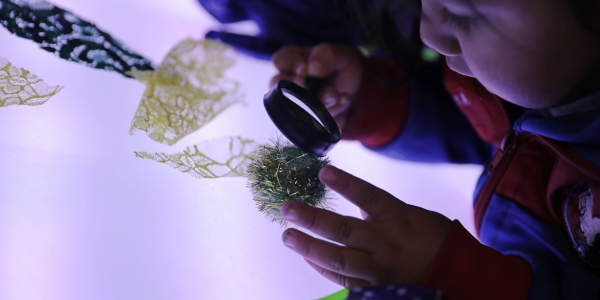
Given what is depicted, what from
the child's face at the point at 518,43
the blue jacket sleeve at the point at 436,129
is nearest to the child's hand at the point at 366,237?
the child's face at the point at 518,43

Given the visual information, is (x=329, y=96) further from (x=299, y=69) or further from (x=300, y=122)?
(x=300, y=122)

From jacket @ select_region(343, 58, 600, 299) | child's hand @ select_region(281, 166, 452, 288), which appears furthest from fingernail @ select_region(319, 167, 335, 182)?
jacket @ select_region(343, 58, 600, 299)

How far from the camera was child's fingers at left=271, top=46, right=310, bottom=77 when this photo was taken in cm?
58

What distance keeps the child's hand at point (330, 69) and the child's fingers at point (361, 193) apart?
21cm

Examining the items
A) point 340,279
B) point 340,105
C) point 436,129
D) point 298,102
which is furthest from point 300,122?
point 436,129

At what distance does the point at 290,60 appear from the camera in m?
0.59

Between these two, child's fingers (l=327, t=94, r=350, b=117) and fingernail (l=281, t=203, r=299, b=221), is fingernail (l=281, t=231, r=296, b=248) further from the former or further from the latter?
child's fingers (l=327, t=94, r=350, b=117)

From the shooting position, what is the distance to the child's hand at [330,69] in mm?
585

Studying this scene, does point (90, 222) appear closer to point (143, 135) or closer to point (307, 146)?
point (143, 135)

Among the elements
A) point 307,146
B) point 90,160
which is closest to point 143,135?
point 90,160

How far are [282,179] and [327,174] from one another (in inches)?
1.5

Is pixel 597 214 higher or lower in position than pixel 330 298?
higher

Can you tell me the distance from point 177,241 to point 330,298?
160 mm

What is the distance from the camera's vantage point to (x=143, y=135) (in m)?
0.40
